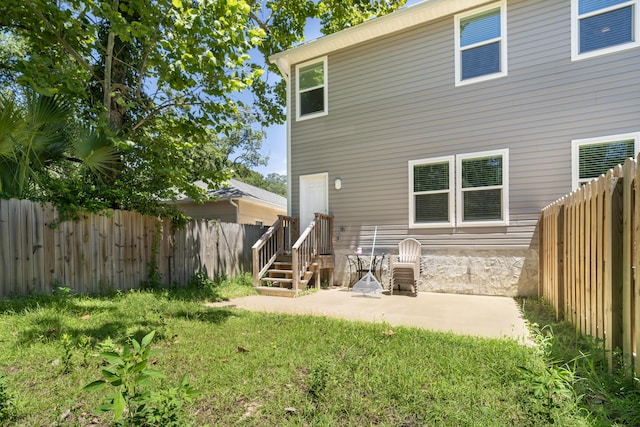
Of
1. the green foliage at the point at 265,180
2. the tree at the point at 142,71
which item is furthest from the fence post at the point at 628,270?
the green foliage at the point at 265,180

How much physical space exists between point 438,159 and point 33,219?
286 inches

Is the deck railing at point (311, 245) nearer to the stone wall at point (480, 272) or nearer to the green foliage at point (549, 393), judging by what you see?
the stone wall at point (480, 272)

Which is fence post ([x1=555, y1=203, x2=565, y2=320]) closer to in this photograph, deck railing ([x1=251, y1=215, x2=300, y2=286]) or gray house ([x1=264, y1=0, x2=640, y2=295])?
gray house ([x1=264, y1=0, x2=640, y2=295])

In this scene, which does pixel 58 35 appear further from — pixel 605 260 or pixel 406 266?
pixel 605 260

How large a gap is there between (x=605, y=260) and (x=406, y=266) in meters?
3.85

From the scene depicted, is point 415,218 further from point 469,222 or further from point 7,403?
point 7,403

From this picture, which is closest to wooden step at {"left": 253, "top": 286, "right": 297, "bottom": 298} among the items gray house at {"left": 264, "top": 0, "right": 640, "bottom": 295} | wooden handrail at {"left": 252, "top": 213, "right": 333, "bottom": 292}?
wooden handrail at {"left": 252, "top": 213, "right": 333, "bottom": 292}

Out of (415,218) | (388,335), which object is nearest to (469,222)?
(415,218)

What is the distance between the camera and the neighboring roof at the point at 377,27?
21.9 ft

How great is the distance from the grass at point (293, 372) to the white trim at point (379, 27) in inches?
257

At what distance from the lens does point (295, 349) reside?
10.2ft

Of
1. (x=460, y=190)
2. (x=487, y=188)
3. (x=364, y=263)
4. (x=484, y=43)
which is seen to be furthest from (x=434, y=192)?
(x=484, y=43)

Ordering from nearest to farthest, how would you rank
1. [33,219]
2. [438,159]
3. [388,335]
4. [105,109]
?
[388,335], [33,219], [105,109], [438,159]

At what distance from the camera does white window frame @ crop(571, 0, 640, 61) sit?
541cm
